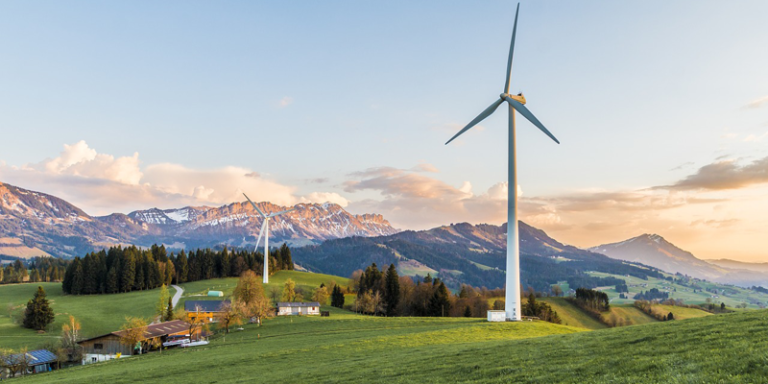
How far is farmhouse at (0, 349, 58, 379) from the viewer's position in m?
68.9

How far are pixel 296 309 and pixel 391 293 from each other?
33.2 meters

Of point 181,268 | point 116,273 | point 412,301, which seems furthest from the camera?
point 181,268

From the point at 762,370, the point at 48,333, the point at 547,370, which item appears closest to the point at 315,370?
the point at 547,370

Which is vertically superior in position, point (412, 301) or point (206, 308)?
point (206, 308)

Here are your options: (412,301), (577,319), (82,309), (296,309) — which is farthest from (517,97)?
(577,319)

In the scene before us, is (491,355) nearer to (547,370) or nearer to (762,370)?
(547,370)

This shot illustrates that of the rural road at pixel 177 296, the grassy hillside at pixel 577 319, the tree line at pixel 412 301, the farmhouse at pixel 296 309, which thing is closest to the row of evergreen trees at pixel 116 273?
the rural road at pixel 177 296

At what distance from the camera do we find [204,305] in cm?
11575

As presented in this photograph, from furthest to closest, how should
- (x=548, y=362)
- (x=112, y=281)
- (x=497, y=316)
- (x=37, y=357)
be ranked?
1. (x=112, y=281)
2. (x=37, y=357)
3. (x=497, y=316)
4. (x=548, y=362)

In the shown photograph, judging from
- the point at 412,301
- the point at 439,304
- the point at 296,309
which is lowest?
the point at 412,301

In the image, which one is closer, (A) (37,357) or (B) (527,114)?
(B) (527,114)

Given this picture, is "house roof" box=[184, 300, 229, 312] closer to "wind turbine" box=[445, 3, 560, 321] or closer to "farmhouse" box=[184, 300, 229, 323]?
"farmhouse" box=[184, 300, 229, 323]

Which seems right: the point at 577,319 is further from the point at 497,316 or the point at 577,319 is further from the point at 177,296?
the point at 177,296

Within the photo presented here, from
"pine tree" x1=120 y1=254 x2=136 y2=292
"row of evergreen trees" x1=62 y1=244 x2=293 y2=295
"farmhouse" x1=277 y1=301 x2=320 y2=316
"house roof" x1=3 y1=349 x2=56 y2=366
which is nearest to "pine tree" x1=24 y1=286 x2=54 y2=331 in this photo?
"house roof" x1=3 y1=349 x2=56 y2=366
